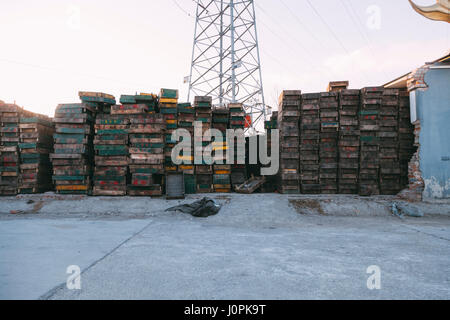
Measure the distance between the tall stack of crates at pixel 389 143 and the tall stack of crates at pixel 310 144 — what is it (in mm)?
2594

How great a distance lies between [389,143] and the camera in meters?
11.5

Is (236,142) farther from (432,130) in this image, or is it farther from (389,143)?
(432,130)

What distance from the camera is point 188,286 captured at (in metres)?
3.28

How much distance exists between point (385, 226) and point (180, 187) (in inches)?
286

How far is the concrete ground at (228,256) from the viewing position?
316 centimetres

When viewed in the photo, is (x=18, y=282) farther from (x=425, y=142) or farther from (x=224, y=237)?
(x=425, y=142)

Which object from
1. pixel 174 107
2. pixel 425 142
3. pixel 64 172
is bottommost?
pixel 64 172

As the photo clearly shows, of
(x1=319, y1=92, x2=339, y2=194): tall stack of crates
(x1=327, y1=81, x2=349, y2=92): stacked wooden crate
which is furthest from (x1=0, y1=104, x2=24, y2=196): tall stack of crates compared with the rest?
(x1=327, y1=81, x2=349, y2=92): stacked wooden crate

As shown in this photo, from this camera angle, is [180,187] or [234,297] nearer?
[234,297]

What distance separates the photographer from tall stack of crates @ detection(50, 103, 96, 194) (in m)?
11.5

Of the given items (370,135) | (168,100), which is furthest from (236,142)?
(370,135)

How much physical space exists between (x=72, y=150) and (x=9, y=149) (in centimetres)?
282
